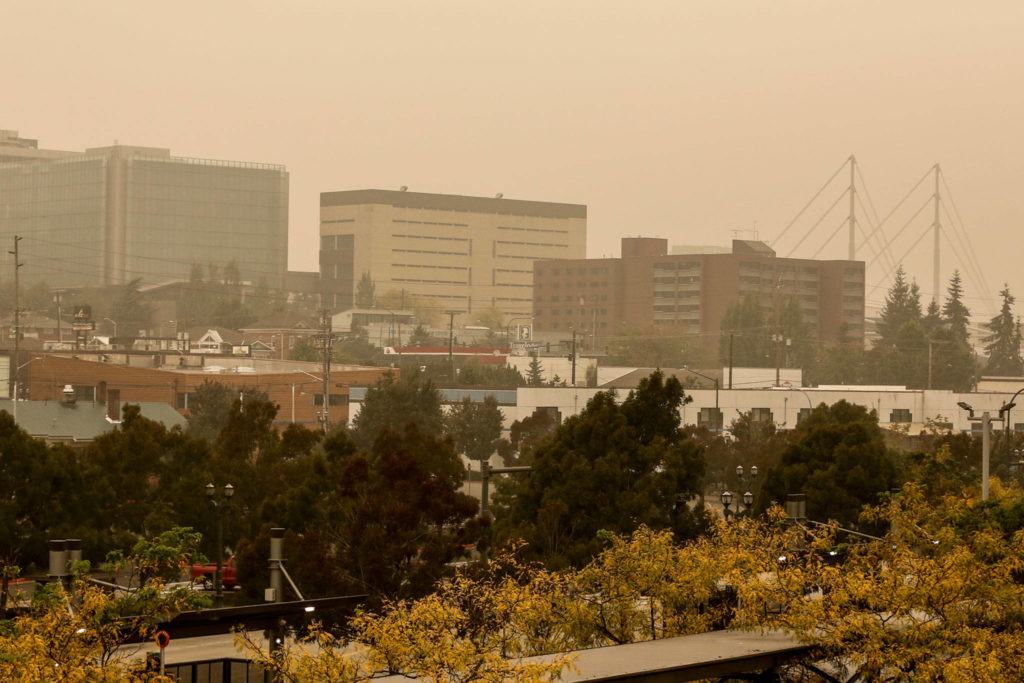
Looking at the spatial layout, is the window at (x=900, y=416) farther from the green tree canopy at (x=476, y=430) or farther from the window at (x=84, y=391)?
the window at (x=84, y=391)

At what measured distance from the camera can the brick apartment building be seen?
11150cm

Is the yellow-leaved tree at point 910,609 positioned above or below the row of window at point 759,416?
above

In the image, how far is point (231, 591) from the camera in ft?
141

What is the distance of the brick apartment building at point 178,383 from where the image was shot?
11150cm

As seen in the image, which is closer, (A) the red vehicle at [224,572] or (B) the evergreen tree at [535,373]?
(A) the red vehicle at [224,572]

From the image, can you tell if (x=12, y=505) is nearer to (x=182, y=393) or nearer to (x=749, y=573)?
(x=749, y=573)

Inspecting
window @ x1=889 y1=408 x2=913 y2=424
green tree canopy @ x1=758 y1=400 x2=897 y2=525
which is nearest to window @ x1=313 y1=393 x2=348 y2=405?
window @ x1=889 y1=408 x2=913 y2=424

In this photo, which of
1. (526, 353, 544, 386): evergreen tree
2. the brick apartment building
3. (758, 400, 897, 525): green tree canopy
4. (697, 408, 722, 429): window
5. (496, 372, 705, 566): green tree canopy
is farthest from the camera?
(526, 353, 544, 386): evergreen tree

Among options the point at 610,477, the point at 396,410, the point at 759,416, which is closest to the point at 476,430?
the point at 396,410

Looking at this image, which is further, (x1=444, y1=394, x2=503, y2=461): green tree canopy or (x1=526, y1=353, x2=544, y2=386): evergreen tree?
(x1=526, y1=353, x2=544, y2=386): evergreen tree

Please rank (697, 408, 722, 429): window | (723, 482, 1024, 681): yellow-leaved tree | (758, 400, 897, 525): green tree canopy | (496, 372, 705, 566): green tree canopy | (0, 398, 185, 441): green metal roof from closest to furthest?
(723, 482, 1024, 681): yellow-leaved tree
(496, 372, 705, 566): green tree canopy
(758, 400, 897, 525): green tree canopy
(0, 398, 185, 441): green metal roof
(697, 408, 722, 429): window

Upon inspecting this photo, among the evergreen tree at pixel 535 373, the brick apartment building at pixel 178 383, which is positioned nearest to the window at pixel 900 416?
the brick apartment building at pixel 178 383

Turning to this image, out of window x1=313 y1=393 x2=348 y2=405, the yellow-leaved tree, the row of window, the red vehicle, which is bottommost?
the red vehicle

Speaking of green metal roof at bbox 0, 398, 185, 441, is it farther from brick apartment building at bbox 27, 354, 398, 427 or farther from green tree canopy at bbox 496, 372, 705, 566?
green tree canopy at bbox 496, 372, 705, 566
